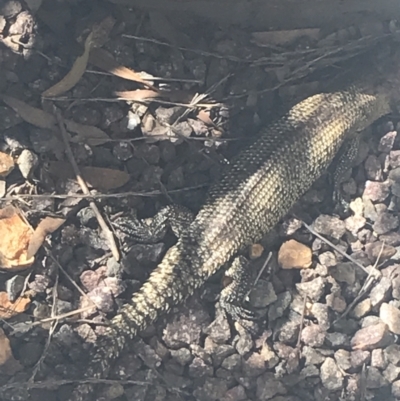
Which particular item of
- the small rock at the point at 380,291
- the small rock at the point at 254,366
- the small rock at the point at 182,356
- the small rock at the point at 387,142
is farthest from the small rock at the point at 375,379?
the small rock at the point at 387,142

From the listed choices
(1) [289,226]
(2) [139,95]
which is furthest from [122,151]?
(1) [289,226]

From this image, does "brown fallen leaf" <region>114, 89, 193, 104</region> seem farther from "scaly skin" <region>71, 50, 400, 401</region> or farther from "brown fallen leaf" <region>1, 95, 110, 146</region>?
"scaly skin" <region>71, 50, 400, 401</region>

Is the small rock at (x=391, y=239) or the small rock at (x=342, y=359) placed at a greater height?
the small rock at (x=391, y=239)

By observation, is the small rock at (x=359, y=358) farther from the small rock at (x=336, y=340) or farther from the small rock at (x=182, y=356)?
the small rock at (x=182, y=356)

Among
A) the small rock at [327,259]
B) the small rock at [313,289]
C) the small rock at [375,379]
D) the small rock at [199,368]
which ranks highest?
the small rock at [327,259]

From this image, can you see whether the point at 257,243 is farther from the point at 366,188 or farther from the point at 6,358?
the point at 6,358

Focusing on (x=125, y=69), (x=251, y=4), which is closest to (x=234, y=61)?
(x=251, y=4)

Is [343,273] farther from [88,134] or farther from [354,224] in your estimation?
[88,134]
